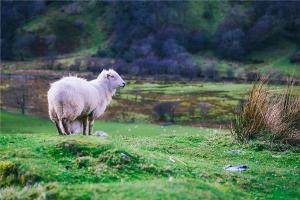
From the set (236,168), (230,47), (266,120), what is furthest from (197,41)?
(236,168)

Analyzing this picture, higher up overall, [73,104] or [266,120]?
[73,104]

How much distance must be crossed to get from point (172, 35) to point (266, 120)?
507ft

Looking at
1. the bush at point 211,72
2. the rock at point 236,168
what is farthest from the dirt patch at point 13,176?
the bush at point 211,72

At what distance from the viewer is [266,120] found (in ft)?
70.9

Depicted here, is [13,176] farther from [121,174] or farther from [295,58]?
[295,58]

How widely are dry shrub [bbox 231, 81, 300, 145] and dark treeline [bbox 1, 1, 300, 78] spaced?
129917mm

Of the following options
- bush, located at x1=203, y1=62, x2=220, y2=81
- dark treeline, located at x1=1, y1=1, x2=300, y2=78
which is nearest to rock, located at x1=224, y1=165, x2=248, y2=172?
bush, located at x1=203, y1=62, x2=220, y2=81

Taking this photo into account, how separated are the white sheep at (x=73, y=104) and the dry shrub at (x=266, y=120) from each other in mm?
6512

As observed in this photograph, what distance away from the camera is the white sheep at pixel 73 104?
18.8 m

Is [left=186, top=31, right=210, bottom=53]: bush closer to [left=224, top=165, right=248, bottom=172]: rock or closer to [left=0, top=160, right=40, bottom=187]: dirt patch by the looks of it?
[left=224, top=165, right=248, bottom=172]: rock

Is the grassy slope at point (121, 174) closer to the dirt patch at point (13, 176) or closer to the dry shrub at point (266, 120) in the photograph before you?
the dirt patch at point (13, 176)

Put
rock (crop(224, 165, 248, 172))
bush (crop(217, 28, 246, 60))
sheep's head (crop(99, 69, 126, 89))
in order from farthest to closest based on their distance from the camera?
bush (crop(217, 28, 246, 60)), sheep's head (crop(99, 69, 126, 89)), rock (crop(224, 165, 248, 172))

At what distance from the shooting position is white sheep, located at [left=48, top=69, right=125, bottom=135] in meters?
18.8

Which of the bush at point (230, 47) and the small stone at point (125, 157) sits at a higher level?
the bush at point (230, 47)
